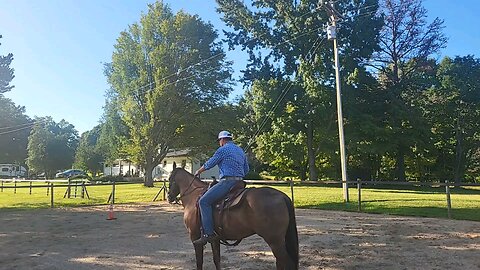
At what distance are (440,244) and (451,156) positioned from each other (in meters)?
37.4

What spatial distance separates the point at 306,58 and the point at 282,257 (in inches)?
1290

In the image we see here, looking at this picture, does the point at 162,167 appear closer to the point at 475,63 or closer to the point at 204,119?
the point at 204,119

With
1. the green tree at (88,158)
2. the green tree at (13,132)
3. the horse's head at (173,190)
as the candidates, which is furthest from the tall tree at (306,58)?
the green tree at (13,132)

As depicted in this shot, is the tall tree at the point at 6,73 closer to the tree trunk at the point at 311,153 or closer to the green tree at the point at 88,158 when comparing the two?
the tree trunk at the point at 311,153

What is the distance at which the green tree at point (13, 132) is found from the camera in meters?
63.6

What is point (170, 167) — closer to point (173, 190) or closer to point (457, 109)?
point (457, 109)

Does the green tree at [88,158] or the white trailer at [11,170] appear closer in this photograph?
the green tree at [88,158]

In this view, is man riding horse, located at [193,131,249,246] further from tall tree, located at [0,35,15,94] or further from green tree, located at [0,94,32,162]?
green tree, located at [0,94,32,162]

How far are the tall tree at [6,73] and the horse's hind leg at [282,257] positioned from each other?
77.9ft

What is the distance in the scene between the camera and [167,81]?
3569cm

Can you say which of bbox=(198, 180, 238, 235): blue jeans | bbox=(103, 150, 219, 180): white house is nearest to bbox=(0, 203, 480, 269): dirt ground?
bbox=(198, 180, 238, 235): blue jeans

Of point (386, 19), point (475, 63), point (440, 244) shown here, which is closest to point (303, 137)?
point (386, 19)

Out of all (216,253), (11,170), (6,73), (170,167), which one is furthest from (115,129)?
(11,170)

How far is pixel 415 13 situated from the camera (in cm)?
3931
